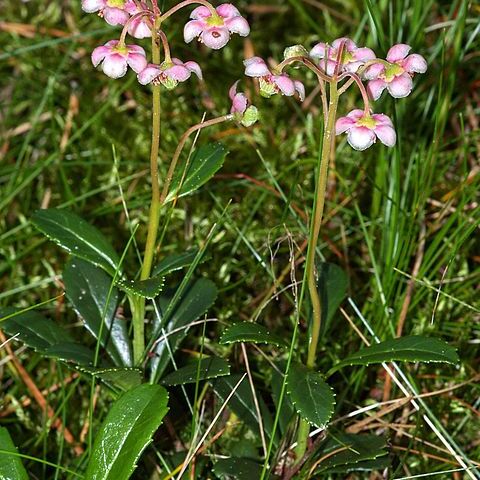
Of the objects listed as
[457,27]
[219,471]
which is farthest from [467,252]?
[219,471]

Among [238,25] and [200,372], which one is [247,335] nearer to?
[200,372]

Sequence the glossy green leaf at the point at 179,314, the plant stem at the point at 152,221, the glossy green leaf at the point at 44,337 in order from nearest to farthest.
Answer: the plant stem at the point at 152,221 → the glossy green leaf at the point at 44,337 → the glossy green leaf at the point at 179,314

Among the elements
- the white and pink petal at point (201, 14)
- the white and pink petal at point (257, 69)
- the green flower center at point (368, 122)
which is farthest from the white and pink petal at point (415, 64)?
the white and pink petal at point (201, 14)

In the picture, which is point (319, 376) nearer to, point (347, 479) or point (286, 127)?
point (347, 479)

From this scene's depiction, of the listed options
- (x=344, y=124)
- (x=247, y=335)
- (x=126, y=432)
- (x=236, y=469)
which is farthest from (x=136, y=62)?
(x=236, y=469)

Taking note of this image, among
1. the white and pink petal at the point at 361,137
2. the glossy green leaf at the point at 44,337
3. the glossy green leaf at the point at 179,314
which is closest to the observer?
the white and pink petal at the point at 361,137

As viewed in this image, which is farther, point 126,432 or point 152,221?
point 152,221

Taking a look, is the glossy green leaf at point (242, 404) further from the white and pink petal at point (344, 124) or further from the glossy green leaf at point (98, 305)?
the white and pink petal at point (344, 124)
